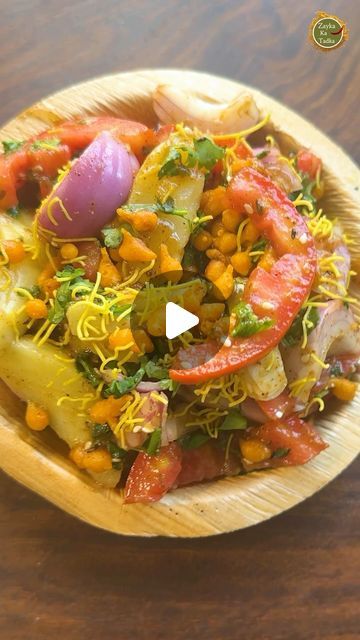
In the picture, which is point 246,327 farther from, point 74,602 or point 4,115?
point 4,115

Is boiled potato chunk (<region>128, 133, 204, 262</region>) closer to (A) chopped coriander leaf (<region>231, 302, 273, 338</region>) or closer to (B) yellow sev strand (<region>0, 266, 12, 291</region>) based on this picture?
(A) chopped coriander leaf (<region>231, 302, 273, 338</region>)

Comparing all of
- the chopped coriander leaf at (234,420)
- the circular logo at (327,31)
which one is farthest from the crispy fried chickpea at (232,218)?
the circular logo at (327,31)

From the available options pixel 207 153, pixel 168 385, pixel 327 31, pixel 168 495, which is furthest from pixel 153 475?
pixel 327 31

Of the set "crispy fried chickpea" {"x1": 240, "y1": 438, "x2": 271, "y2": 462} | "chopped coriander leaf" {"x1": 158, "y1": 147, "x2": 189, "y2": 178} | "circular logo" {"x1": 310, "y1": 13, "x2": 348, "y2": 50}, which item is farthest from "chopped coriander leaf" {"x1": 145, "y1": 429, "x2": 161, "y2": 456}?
"circular logo" {"x1": 310, "y1": 13, "x2": 348, "y2": 50}

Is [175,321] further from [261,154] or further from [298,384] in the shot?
[261,154]

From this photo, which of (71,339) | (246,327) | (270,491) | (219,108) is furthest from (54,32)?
(270,491)

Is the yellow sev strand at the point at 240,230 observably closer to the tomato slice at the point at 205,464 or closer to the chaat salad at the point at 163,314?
the chaat salad at the point at 163,314
